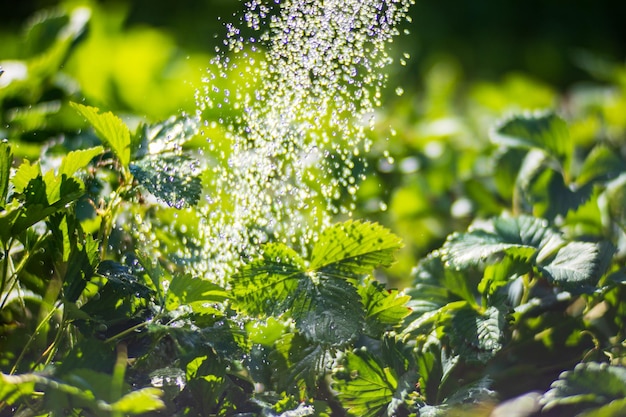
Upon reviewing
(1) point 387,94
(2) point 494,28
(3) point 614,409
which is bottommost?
(3) point 614,409

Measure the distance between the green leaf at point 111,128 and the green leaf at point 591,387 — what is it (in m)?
0.48

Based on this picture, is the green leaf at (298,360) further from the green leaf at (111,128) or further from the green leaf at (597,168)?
the green leaf at (597,168)

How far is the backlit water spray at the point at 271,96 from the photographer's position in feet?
2.89

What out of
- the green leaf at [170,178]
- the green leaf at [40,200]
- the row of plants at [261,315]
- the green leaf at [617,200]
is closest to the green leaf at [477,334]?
the row of plants at [261,315]

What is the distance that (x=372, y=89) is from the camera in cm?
99

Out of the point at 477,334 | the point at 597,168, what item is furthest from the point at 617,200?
the point at 477,334

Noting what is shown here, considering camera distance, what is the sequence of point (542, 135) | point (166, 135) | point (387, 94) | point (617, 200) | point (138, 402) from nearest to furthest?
point (138, 402) → point (166, 135) → point (542, 135) → point (617, 200) → point (387, 94)

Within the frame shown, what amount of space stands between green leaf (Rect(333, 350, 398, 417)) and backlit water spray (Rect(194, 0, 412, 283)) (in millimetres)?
178

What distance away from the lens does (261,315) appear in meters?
0.77

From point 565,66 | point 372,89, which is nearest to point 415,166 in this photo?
point 372,89

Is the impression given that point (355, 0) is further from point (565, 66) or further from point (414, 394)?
point (565, 66)

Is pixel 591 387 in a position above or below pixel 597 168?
below

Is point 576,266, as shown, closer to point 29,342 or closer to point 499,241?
point 499,241

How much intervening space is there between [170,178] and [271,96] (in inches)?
7.0
